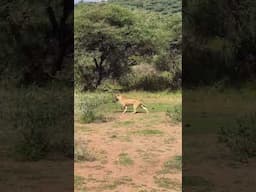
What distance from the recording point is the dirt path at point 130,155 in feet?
13.6

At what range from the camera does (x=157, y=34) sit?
45.8 feet

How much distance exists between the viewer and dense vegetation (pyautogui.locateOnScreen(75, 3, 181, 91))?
41.3ft

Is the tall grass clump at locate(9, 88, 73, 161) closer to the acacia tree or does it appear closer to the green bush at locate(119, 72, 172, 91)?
the green bush at locate(119, 72, 172, 91)

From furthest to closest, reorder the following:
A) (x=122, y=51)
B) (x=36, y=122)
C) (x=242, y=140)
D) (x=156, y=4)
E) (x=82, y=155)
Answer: (x=156, y=4), (x=122, y=51), (x=36, y=122), (x=242, y=140), (x=82, y=155)

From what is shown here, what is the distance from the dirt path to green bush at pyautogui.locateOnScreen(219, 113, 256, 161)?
53 cm

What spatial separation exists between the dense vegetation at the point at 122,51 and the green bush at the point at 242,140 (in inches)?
267

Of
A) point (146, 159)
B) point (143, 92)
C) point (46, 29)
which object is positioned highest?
point (46, 29)

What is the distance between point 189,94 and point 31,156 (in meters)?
6.26

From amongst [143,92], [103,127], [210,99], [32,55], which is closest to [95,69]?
[143,92]

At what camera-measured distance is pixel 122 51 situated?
44.2 ft

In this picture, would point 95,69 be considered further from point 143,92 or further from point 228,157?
point 228,157

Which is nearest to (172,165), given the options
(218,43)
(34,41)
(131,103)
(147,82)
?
(131,103)

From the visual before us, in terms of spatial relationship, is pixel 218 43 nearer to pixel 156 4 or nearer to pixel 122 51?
pixel 122 51

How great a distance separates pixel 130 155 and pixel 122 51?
27.6ft
